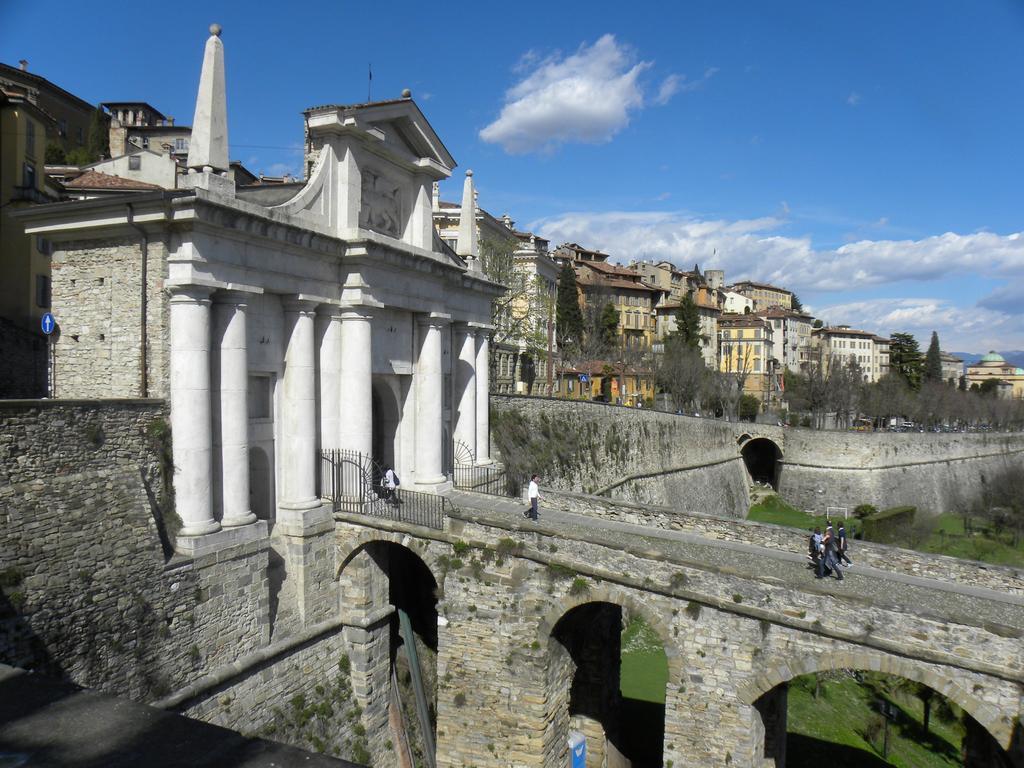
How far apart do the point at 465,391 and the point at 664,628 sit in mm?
11307

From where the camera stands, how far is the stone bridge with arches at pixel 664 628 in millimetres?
11344

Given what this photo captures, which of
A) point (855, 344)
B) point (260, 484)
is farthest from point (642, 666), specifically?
point (855, 344)

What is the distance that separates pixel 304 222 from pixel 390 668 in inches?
413

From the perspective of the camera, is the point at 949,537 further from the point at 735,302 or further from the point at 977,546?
the point at 735,302

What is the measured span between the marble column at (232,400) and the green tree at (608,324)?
54263 mm

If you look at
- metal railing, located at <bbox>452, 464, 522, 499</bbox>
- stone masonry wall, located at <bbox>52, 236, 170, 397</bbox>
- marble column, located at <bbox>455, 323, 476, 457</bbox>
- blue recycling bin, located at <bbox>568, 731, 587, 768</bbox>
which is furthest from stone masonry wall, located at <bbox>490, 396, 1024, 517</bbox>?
stone masonry wall, located at <bbox>52, 236, 170, 397</bbox>

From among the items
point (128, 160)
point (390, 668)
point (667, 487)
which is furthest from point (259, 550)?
point (667, 487)

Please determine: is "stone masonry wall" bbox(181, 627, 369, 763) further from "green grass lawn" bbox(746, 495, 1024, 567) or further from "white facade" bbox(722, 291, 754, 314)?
"white facade" bbox(722, 291, 754, 314)

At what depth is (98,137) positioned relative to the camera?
5034cm

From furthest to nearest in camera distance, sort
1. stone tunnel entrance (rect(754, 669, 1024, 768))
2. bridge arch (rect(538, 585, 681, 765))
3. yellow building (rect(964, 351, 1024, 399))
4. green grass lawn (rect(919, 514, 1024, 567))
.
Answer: yellow building (rect(964, 351, 1024, 399))
green grass lawn (rect(919, 514, 1024, 567))
stone tunnel entrance (rect(754, 669, 1024, 768))
bridge arch (rect(538, 585, 681, 765))

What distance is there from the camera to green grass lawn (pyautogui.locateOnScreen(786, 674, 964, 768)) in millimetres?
19109

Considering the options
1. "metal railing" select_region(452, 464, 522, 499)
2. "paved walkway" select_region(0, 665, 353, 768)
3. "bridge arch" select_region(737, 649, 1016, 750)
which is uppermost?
"paved walkway" select_region(0, 665, 353, 768)

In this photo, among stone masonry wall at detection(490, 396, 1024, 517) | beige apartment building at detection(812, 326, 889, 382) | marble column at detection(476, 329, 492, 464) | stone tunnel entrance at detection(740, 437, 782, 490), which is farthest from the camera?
beige apartment building at detection(812, 326, 889, 382)

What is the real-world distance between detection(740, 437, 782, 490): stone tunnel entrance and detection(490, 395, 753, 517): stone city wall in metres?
3.11
